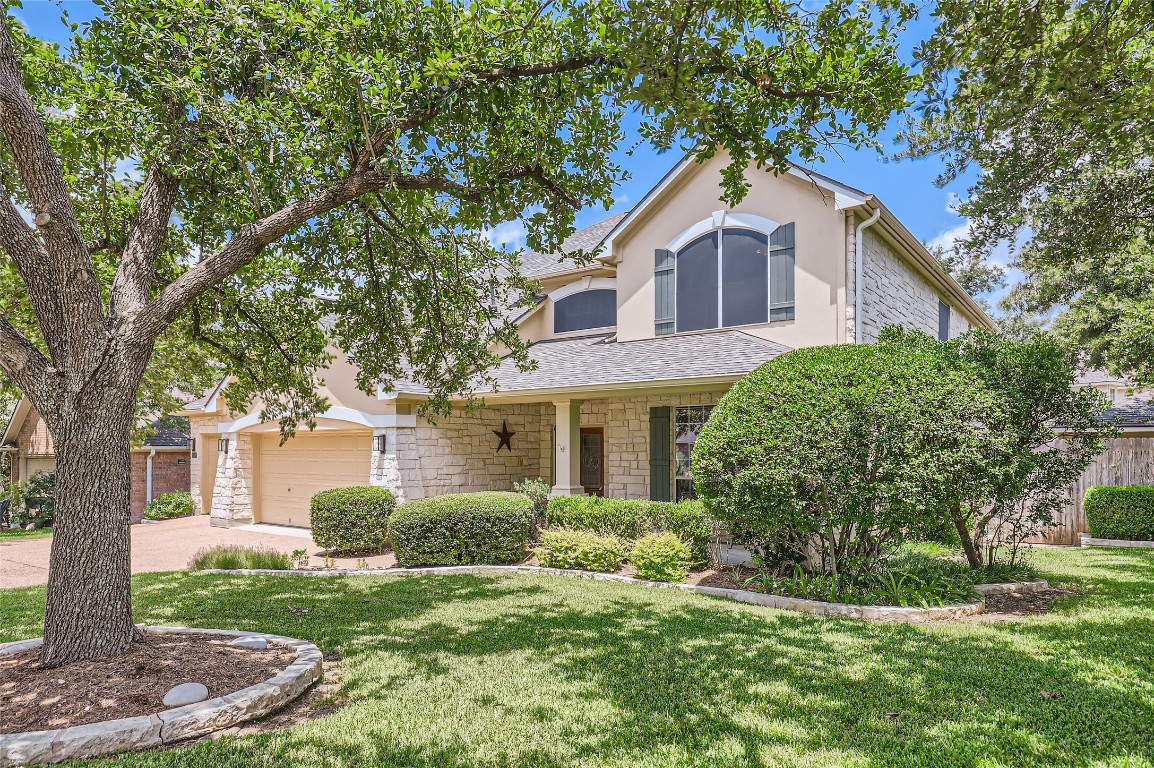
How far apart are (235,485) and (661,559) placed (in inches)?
471

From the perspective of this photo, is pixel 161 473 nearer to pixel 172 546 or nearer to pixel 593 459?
pixel 172 546

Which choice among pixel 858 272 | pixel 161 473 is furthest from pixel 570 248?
pixel 161 473

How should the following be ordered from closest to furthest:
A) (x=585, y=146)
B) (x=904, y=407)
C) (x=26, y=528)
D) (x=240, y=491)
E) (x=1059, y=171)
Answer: (x=585, y=146)
(x=904, y=407)
(x=1059, y=171)
(x=240, y=491)
(x=26, y=528)

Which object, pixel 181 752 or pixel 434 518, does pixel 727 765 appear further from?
pixel 434 518

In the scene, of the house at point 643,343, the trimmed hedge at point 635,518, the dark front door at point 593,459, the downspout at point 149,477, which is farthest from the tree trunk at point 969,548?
the downspout at point 149,477

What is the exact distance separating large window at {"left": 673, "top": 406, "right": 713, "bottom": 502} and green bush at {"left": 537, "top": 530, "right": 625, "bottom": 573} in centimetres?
227

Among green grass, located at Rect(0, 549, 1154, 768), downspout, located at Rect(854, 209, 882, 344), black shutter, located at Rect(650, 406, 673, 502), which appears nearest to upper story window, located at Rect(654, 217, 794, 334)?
downspout, located at Rect(854, 209, 882, 344)

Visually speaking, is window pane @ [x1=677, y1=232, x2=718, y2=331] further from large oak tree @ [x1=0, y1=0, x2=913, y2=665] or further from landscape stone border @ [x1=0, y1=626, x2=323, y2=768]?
landscape stone border @ [x1=0, y1=626, x2=323, y2=768]

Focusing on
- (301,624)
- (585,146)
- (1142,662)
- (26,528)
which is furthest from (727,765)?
(26,528)

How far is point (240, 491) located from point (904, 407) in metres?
15.3

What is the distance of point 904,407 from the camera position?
6910 mm

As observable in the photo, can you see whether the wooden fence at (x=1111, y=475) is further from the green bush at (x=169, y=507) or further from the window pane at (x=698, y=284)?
the green bush at (x=169, y=507)

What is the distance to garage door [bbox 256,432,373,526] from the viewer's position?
1426 cm

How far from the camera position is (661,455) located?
12.2 m
